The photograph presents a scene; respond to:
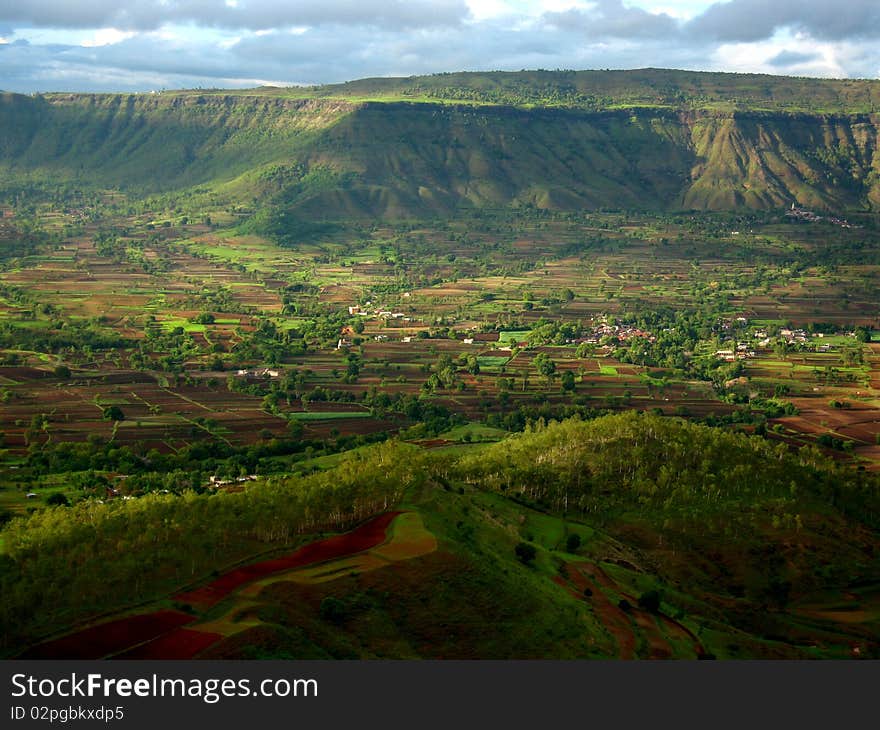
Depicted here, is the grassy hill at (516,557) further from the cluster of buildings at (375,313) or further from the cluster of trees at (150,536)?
the cluster of buildings at (375,313)

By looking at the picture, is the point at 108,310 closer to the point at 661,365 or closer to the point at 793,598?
the point at 661,365

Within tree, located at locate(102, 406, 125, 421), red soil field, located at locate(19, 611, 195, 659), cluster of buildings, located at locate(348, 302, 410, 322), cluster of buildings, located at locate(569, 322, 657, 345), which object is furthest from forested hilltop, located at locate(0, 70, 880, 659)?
cluster of buildings, located at locate(348, 302, 410, 322)

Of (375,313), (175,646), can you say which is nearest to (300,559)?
(175,646)

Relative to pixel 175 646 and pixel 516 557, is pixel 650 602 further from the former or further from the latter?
pixel 175 646

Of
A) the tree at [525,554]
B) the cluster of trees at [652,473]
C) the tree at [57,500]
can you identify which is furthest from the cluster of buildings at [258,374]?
the tree at [525,554]

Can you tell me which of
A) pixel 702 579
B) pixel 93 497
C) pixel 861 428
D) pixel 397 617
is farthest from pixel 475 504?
pixel 861 428

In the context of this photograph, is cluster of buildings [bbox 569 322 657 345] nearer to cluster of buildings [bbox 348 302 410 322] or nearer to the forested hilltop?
the forested hilltop
